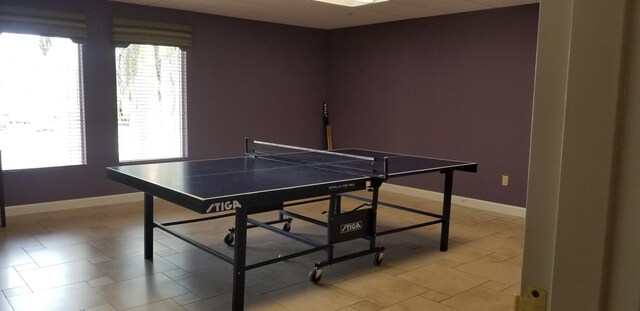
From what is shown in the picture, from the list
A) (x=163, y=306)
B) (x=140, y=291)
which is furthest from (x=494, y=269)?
(x=140, y=291)

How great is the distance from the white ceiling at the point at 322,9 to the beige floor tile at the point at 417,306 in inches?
130

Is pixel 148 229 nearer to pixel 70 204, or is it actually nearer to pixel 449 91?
pixel 70 204

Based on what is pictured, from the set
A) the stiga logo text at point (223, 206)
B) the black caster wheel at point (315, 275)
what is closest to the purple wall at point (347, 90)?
the black caster wheel at point (315, 275)

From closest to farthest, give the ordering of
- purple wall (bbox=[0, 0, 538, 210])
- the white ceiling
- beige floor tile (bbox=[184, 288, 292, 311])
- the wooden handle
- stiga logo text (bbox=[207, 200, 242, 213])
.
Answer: stiga logo text (bbox=[207, 200, 242, 213]) < beige floor tile (bbox=[184, 288, 292, 311]) < the white ceiling < purple wall (bbox=[0, 0, 538, 210]) < the wooden handle

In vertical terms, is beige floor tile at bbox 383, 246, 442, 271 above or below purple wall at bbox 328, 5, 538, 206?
below

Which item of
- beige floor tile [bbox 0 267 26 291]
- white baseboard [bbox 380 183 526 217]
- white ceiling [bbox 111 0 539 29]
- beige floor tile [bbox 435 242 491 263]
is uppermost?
white ceiling [bbox 111 0 539 29]

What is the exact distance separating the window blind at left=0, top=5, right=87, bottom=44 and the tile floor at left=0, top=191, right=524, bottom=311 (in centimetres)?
189

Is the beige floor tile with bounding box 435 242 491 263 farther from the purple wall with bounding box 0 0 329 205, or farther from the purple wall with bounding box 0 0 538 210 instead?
the purple wall with bounding box 0 0 329 205

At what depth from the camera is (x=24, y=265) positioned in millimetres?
3719

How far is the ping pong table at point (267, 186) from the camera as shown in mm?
2865

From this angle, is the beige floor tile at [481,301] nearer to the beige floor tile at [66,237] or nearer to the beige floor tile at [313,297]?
the beige floor tile at [313,297]

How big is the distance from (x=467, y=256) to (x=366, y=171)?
122 centimetres

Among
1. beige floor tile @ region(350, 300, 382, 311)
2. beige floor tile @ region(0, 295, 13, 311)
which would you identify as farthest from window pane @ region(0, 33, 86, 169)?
beige floor tile @ region(350, 300, 382, 311)

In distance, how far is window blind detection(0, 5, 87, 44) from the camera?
16.2ft
